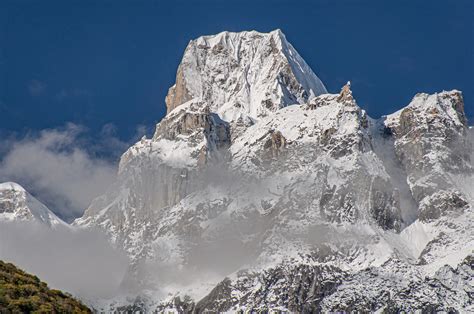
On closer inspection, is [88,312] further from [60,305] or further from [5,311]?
[5,311]

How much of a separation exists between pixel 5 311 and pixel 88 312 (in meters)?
7.85

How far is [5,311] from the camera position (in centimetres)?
7819

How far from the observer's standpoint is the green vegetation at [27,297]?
79.2m

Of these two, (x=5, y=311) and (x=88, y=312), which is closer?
(x=5, y=311)

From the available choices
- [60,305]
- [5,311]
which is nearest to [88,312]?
[60,305]

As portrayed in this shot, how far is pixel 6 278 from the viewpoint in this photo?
84.0 meters

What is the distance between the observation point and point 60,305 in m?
82.9

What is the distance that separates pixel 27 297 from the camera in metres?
81.2

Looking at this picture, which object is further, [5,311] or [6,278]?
[6,278]

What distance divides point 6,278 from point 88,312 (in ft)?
20.2

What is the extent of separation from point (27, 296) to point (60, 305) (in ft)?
8.42

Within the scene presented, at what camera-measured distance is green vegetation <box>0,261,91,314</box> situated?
260ft

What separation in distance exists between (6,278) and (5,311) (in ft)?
20.0

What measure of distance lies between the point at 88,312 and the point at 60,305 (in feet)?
7.96
